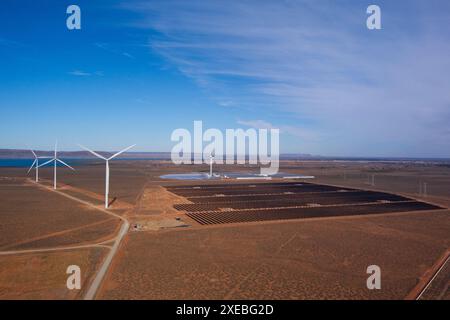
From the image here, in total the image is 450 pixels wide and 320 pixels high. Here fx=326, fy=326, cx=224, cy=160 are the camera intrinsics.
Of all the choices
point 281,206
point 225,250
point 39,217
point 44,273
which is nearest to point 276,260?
point 225,250

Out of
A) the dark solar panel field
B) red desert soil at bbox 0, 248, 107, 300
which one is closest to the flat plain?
red desert soil at bbox 0, 248, 107, 300

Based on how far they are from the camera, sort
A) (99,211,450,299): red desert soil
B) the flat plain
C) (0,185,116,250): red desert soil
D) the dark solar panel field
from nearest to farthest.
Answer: (99,211,450,299): red desert soil
the flat plain
(0,185,116,250): red desert soil
the dark solar panel field

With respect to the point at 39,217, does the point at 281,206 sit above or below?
below

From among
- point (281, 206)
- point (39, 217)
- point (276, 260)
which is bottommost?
point (276, 260)

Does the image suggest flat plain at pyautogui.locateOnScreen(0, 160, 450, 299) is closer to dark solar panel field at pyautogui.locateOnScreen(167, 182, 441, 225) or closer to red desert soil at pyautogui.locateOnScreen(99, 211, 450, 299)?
red desert soil at pyautogui.locateOnScreen(99, 211, 450, 299)

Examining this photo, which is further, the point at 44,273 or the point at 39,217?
the point at 39,217

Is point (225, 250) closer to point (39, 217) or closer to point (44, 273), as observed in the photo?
point (44, 273)

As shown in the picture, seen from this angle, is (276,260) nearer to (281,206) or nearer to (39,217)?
(281,206)

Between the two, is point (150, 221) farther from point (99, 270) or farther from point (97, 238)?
point (99, 270)

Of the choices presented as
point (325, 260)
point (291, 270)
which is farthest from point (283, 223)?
point (291, 270)

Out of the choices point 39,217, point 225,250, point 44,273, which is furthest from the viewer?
point 39,217

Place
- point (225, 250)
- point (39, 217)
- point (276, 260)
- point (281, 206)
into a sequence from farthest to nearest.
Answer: point (281, 206), point (39, 217), point (225, 250), point (276, 260)
